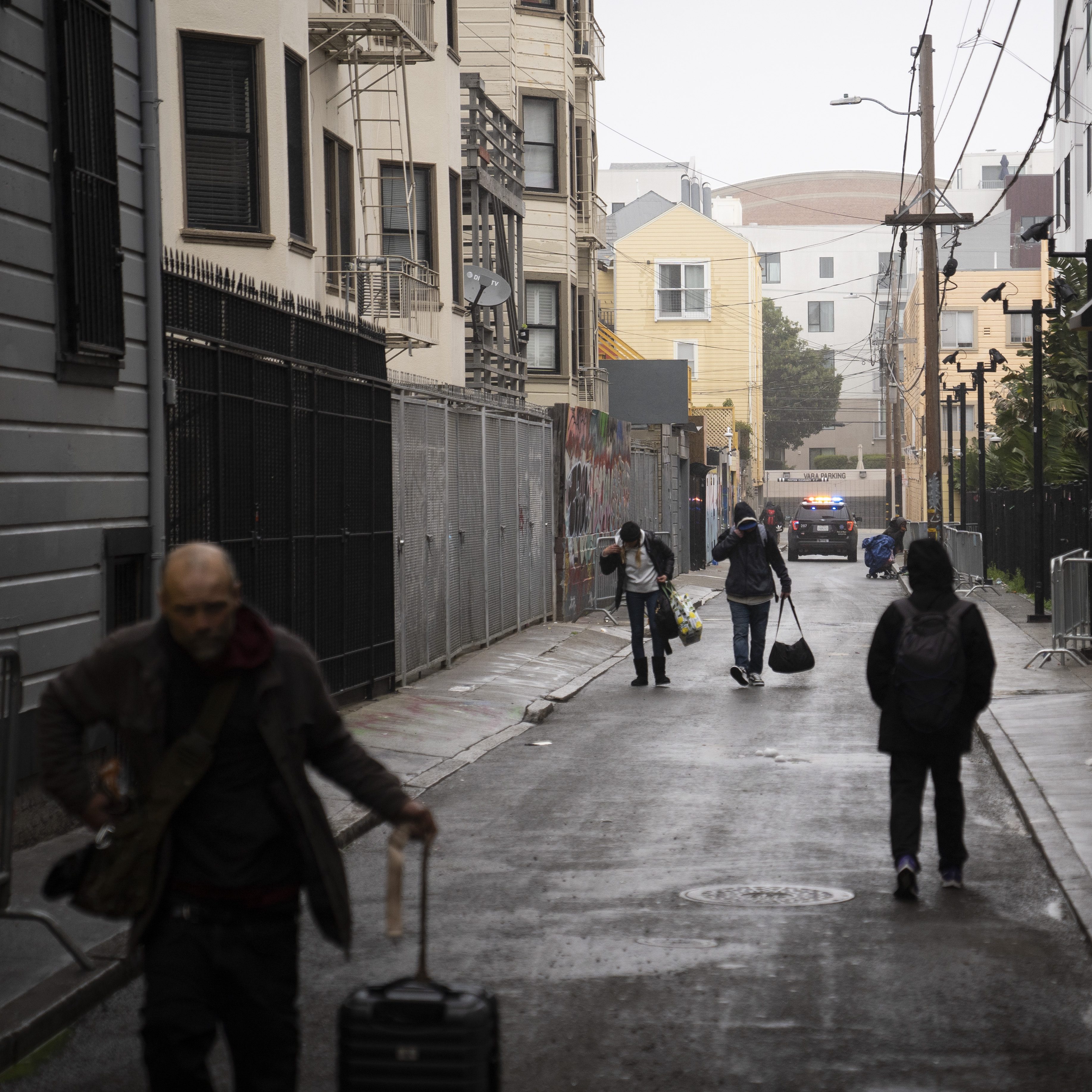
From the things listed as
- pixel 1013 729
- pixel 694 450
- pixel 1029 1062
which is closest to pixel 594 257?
pixel 694 450

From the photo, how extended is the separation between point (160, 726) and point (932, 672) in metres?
4.76

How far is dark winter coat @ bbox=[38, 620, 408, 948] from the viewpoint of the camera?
4141 mm

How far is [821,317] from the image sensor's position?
112 m

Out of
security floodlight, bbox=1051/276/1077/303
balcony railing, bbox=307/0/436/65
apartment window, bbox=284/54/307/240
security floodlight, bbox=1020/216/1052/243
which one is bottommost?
security floodlight, bbox=1051/276/1077/303

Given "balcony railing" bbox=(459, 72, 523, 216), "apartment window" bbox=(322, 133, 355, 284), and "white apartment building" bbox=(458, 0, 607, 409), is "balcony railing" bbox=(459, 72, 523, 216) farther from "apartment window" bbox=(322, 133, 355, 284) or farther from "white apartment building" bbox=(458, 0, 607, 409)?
"apartment window" bbox=(322, 133, 355, 284)

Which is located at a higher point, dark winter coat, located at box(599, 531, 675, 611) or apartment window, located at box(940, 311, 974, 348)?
apartment window, located at box(940, 311, 974, 348)

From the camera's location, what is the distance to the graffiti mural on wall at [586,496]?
25.7 m

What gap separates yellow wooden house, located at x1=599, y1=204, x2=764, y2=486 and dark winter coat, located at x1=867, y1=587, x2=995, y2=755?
2492 inches

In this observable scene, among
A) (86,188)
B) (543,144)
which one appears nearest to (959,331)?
(543,144)

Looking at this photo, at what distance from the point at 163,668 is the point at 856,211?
5146 inches

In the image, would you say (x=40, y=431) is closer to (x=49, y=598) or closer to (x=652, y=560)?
(x=49, y=598)

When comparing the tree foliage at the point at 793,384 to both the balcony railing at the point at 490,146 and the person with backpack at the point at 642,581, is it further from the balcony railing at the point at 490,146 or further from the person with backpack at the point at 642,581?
the person with backpack at the point at 642,581

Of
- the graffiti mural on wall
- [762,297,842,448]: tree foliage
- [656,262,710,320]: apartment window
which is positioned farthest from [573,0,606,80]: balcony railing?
[762,297,842,448]: tree foliage

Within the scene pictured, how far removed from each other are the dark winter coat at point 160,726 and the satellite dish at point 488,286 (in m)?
20.0
